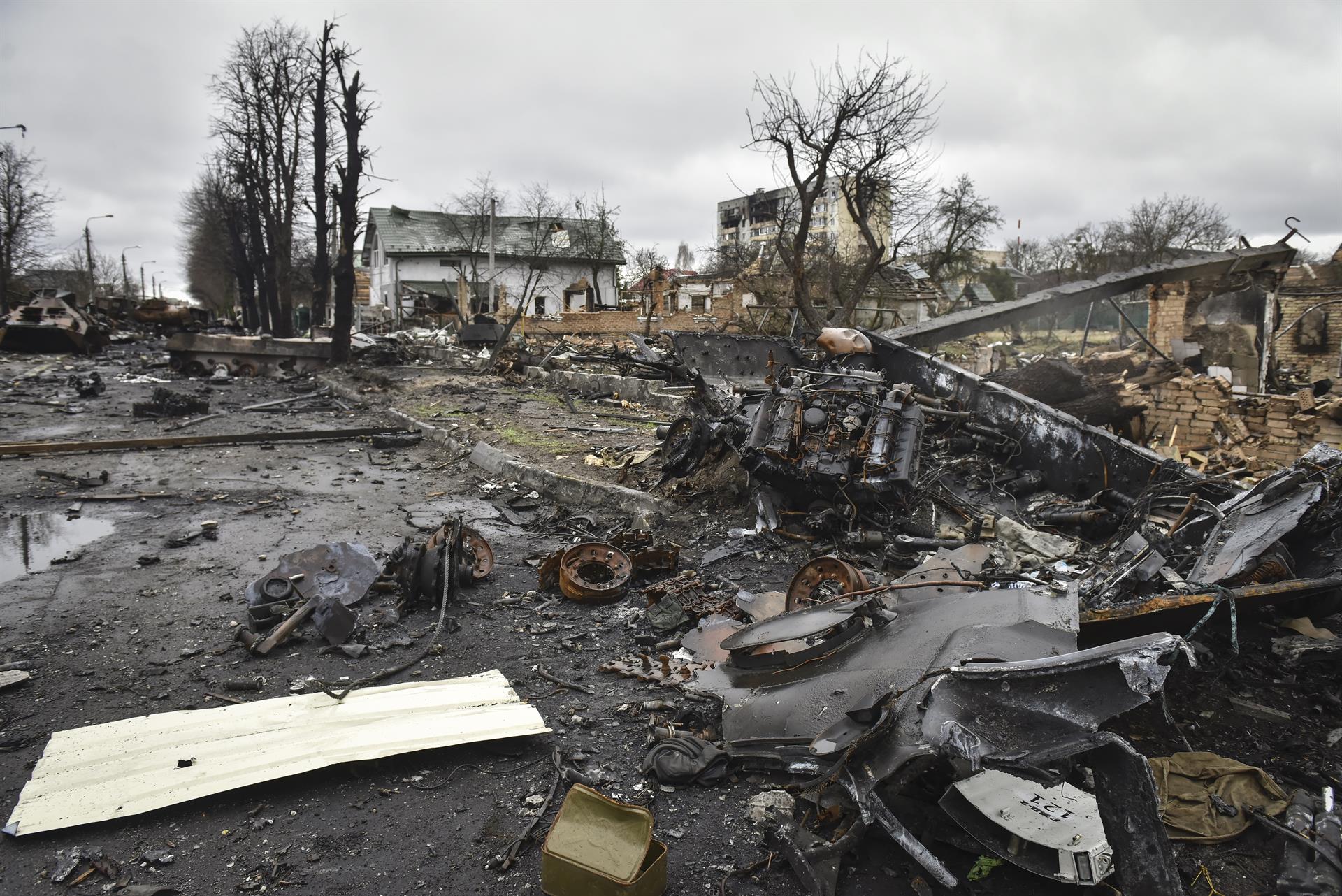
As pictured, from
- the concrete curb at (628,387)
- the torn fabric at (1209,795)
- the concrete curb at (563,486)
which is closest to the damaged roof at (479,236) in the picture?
the concrete curb at (628,387)

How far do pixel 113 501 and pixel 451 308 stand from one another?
3164cm

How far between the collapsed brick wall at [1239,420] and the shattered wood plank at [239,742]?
364 inches

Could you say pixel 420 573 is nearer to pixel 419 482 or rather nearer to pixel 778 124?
pixel 419 482

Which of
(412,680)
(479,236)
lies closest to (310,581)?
(412,680)

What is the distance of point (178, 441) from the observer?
10625 mm

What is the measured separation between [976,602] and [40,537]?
7.94 m

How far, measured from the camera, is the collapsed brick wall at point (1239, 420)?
347 inches

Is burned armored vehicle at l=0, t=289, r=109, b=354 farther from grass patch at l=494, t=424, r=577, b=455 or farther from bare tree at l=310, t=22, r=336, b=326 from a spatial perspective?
grass patch at l=494, t=424, r=577, b=455

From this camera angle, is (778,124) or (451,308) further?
(451,308)

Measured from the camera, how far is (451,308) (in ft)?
124

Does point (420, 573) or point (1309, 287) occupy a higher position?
point (1309, 287)

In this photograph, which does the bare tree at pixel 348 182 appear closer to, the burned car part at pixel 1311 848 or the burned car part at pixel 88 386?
the burned car part at pixel 88 386

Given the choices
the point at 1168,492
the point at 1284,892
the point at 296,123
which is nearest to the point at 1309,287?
the point at 1168,492

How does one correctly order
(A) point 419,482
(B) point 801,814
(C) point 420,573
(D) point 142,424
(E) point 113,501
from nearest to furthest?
(B) point 801,814
(C) point 420,573
(E) point 113,501
(A) point 419,482
(D) point 142,424
